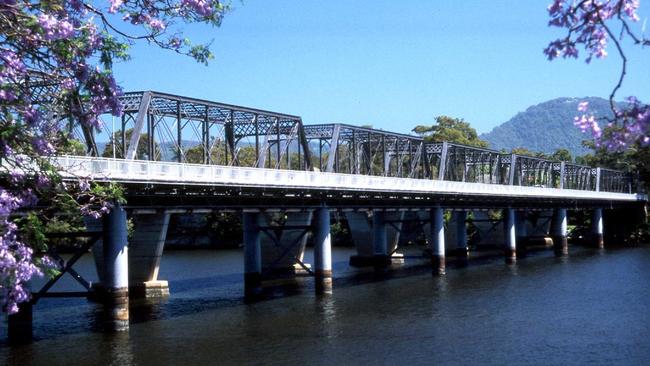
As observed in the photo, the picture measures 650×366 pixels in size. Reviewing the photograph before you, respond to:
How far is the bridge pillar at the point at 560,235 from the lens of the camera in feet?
315

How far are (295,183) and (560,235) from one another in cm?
5653

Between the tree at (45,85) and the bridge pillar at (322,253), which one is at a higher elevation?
the tree at (45,85)

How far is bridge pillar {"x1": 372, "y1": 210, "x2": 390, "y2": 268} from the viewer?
261ft

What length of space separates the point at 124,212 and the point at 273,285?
24605mm

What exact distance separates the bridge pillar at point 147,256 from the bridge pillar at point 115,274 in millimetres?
16040

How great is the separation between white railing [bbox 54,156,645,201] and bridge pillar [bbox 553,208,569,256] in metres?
18.7

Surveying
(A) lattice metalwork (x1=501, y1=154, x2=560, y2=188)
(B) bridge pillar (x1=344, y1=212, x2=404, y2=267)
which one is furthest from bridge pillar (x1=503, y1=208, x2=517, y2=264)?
(A) lattice metalwork (x1=501, y1=154, x2=560, y2=188)

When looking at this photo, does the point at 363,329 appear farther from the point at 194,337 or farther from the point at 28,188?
the point at 28,188

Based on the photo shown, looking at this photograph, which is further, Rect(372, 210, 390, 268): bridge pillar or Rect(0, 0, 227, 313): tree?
Rect(372, 210, 390, 268): bridge pillar

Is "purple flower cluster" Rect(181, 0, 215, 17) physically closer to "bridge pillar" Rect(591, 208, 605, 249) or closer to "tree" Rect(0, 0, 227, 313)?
"tree" Rect(0, 0, 227, 313)

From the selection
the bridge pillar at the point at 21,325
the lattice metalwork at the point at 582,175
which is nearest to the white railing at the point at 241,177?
the bridge pillar at the point at 21,325

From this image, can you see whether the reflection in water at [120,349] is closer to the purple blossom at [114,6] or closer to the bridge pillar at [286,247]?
the purple blossom at [114,6]

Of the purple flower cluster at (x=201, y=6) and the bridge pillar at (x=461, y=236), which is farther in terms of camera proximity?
the bridge pillar at (x=461, y=236)

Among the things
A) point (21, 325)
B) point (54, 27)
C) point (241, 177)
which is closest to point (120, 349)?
point (21, 325)
